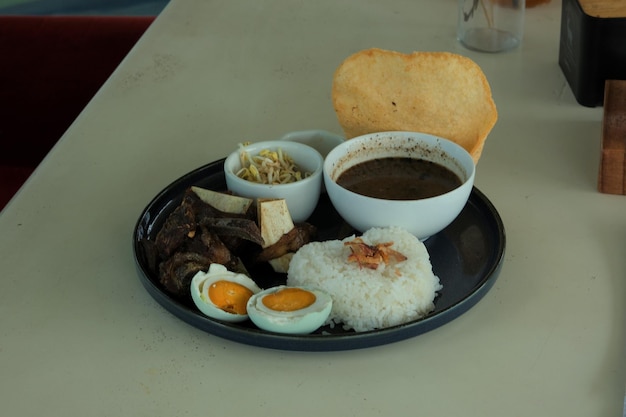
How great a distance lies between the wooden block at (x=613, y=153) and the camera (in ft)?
4.79

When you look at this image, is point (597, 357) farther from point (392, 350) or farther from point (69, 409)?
point (69, 409)

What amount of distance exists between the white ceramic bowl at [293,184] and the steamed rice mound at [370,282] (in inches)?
4.9

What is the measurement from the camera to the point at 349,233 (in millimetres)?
1380

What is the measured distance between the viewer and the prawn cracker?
4.70 ft

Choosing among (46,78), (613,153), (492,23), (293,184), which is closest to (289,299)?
(293,184)

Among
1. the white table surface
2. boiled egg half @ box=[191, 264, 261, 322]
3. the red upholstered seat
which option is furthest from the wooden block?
the red upholstered seat

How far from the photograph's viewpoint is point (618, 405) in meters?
1.05

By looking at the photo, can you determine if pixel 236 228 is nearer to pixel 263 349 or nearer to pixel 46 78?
pixel 263 349

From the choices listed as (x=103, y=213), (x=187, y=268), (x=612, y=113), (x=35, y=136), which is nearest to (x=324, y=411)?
(x=187, y=268)

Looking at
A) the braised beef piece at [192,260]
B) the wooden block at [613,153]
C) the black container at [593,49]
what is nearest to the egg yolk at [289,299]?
the braised beef piece at [192,260]

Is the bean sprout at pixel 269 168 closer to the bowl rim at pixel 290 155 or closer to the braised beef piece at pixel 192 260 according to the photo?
the bowl rim at pixel 290 155

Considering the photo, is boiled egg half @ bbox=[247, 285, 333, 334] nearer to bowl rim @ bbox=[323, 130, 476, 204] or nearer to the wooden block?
bowl rim @ bbox=[323, 130, 476, 204]

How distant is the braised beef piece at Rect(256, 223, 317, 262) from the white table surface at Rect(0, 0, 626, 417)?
15cm

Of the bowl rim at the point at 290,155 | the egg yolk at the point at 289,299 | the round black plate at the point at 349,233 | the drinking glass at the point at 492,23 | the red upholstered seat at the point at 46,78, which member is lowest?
the red upholstered seat at the point at 46,78
